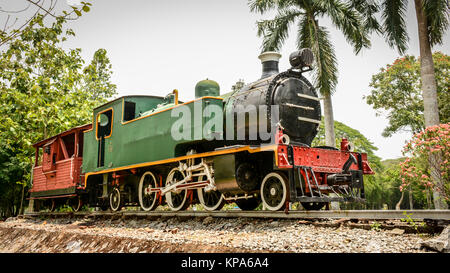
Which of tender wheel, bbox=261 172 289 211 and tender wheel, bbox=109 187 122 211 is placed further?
tender wheel, bbox=109 187 122 211

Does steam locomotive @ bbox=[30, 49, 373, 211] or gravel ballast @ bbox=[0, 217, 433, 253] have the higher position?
steam locomotive @ bbox=[30, 49, 373, 211]

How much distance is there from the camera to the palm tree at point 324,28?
483 inches

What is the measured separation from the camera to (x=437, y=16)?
1034 cm

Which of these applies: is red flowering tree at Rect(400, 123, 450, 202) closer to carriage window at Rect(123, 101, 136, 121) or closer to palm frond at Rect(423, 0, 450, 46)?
palm frond at Rect(423, 0, 450, 46)

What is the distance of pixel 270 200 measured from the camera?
587 centimetres

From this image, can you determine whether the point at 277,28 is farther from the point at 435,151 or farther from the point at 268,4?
the point at 435,151

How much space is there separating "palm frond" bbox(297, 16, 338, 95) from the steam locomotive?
5646 mm

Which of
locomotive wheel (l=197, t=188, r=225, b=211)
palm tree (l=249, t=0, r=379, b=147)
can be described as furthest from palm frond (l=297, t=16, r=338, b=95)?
locomotive wheel (l=197, t=188, r=225, b=211)

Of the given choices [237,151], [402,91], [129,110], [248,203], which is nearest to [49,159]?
[129,110]

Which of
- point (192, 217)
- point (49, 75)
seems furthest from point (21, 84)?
point (192, 217)

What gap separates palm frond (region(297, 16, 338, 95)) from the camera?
1207 centimetres

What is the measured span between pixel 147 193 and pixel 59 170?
460cm

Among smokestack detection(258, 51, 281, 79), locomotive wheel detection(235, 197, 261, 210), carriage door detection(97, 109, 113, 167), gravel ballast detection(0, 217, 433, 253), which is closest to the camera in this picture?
gravel ballast detection(0, 217, 433, 253)
